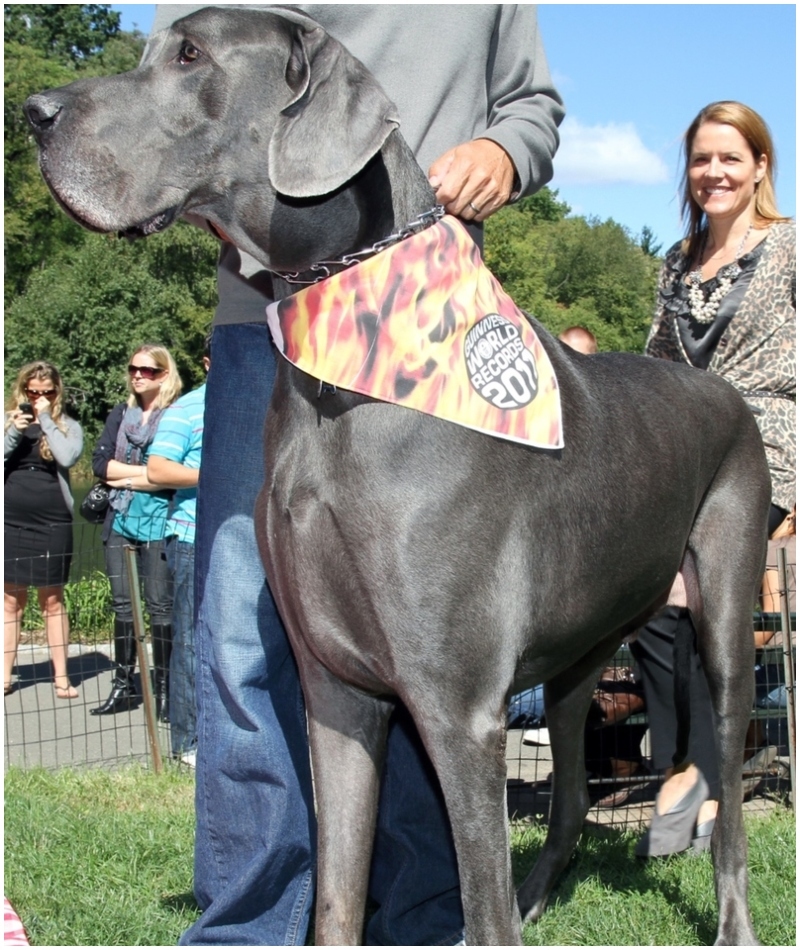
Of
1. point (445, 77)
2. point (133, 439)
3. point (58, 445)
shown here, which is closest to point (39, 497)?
point (58, 445)

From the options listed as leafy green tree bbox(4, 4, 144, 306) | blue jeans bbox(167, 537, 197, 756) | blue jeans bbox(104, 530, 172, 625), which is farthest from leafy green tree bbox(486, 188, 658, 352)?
blue jeans bbox(167, 537, 197, 756)

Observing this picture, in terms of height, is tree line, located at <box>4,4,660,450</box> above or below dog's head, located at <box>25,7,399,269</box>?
above

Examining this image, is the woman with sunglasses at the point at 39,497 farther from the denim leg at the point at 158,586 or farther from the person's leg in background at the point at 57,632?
the denim leg at the point at 158,586

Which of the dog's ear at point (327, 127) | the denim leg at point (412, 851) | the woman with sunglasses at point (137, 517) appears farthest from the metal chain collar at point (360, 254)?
the woman with sunglasses at point (137, 517)

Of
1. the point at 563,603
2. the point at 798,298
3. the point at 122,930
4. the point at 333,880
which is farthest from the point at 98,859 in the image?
the point at 798,298

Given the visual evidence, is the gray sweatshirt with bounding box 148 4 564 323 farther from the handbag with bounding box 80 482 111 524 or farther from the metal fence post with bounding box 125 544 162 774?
the handbag with bounding box 80 482 111 524

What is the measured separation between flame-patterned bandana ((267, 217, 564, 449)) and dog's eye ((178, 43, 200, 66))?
1.93ft

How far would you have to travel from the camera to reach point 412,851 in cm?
348

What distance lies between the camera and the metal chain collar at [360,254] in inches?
104

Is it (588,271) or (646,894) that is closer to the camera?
(646,894)

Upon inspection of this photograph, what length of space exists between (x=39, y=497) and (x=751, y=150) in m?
6.37

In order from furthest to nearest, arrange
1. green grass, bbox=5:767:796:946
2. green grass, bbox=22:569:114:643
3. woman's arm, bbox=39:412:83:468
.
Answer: green grass, bbox=22:569:114:643 → woman's arm, bbox=39:412:83:468 → green grass, bbox=5:767:796:946

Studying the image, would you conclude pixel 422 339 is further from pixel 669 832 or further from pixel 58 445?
pixel 58 445

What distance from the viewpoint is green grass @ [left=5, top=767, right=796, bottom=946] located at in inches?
148
